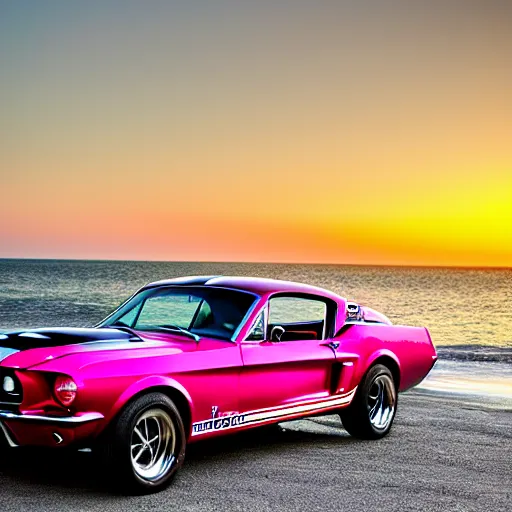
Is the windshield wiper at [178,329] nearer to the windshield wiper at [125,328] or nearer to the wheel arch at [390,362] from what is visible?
the windshield wiper at [125,328]

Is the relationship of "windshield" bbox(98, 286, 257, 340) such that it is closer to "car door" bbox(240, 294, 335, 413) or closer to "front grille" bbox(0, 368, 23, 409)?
"car door" bbox(240, 294, 335, 413)

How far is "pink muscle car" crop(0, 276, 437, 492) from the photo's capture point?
5781mm

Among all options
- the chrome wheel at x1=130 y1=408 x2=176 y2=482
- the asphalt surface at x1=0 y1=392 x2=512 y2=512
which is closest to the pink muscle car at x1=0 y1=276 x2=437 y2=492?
the chrome wheel at x1=130 y1=408 x2=176 y2=482

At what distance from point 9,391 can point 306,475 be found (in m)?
2.45

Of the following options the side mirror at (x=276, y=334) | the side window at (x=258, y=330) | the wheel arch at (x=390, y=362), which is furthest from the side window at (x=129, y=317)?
the wheel arch at (x=390, y=362)

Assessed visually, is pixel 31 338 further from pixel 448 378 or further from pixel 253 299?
pixel 448 378

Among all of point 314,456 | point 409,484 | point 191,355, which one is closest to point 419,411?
point 314,456

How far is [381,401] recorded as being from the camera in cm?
862

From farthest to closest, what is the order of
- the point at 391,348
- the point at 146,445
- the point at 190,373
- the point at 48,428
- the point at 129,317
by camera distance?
the point at 391,348, the point at 129,317, the point at 190,373, the point at 146,445, the point at 48,428

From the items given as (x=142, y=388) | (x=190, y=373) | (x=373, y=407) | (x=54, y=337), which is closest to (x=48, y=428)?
(x=142, y=388)

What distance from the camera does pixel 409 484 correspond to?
6566mm

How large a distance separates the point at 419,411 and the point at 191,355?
478cm

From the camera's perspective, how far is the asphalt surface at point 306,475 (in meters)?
5.88

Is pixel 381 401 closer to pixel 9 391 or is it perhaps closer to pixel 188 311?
pixel 188 311
